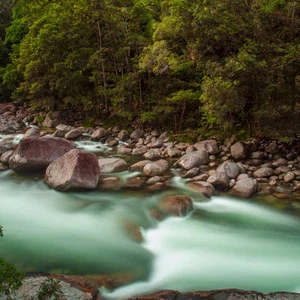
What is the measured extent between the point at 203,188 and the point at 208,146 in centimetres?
453

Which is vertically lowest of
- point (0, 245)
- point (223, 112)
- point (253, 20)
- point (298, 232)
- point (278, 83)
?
point (298, 232)

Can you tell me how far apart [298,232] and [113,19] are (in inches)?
624

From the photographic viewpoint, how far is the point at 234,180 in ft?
36.9

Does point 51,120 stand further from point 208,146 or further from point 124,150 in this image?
point 208,146

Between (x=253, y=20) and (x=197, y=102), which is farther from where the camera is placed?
(x=197, y=102)

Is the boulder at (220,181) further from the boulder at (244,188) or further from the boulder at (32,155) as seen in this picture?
the boulder at (32,155)

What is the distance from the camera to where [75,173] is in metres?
10.5

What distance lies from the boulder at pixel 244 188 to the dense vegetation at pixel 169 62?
8.45 feet

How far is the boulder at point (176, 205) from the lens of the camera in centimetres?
901

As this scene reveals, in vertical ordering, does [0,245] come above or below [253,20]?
below

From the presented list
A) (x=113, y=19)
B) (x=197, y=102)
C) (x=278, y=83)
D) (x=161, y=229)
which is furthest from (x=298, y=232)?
(x=113, y=19)

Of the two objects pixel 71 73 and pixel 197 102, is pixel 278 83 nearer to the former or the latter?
pixel 197 102

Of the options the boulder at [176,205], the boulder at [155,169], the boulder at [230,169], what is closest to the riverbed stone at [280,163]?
the boulder at [230,169]

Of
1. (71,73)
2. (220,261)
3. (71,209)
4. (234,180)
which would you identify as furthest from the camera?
(71,73)
